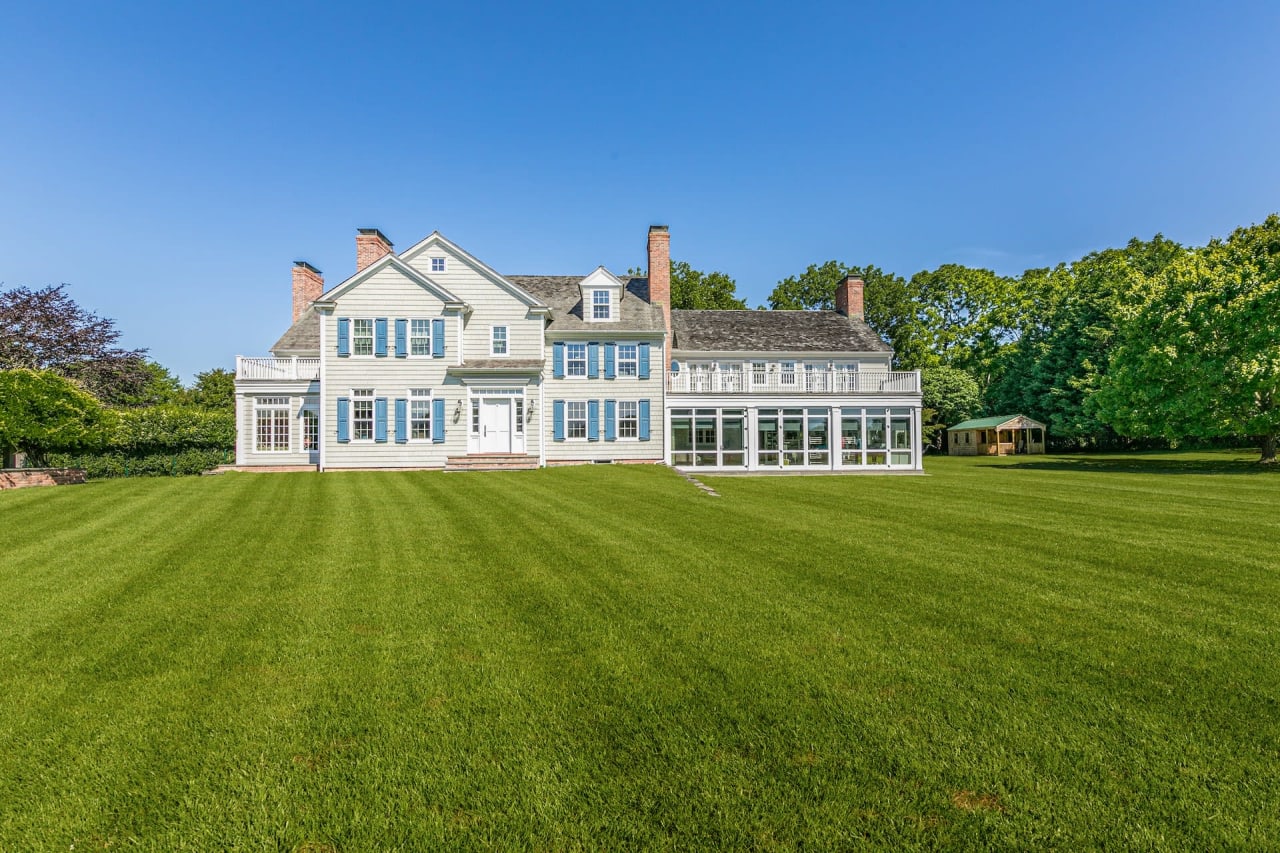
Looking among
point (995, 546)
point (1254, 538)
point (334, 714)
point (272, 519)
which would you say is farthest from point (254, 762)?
point (1254, 538)

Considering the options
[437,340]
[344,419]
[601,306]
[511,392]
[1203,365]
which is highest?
[601,306]

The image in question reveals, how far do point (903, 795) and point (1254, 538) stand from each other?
29.3 ft

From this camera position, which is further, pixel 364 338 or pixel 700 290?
pixel 700 290

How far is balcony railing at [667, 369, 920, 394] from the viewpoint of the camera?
969 inches

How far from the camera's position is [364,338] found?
23.8 m

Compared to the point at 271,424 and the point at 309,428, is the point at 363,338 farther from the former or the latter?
the point at 271,424

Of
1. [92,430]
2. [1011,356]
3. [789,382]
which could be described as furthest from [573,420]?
[1011,356]

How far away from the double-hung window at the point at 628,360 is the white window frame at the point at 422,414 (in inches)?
282

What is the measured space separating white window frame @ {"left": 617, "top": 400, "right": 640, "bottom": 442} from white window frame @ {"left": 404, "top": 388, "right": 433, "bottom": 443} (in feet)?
23.0

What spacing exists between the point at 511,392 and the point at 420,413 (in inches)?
131

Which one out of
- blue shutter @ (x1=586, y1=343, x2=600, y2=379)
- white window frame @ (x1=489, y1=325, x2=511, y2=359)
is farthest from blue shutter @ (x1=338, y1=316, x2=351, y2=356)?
blue shutter @ (x1=586, y1=343, x2=600, y2=379)

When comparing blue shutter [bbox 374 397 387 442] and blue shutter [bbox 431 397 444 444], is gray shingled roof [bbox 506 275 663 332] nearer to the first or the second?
blue shutter [bbox 431 397 444 444]

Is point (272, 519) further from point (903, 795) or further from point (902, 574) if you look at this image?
point (903, 795)

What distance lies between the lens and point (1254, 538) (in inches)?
340
